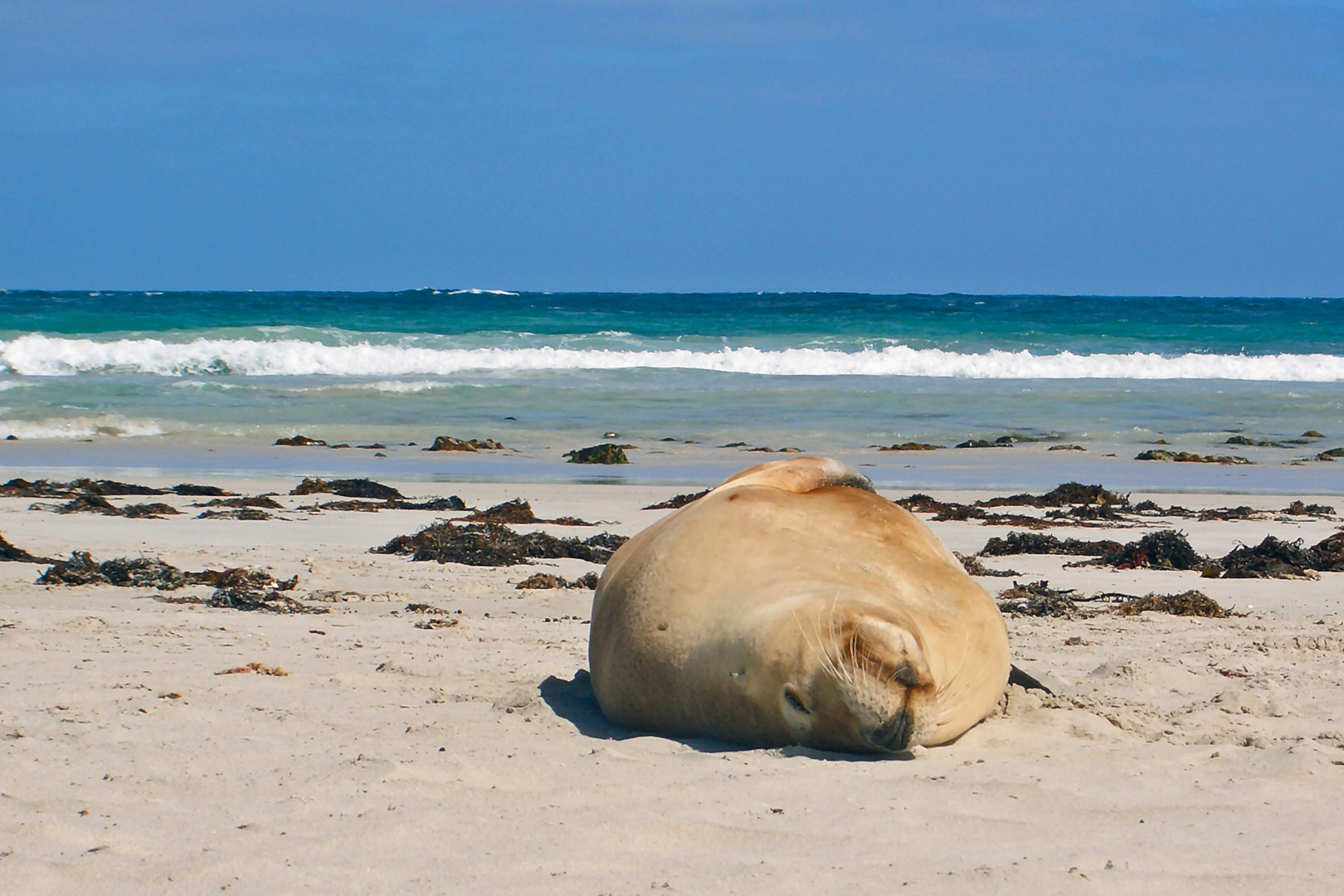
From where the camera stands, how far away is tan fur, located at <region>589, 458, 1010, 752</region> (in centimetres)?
334

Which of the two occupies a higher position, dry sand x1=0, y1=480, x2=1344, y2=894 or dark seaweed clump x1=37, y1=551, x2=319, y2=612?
dry sand x1=0, y1=480, x2=1344, y2=894

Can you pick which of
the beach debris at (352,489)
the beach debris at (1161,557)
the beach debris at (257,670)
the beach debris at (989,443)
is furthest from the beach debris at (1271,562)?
the beach debris at (989,443)

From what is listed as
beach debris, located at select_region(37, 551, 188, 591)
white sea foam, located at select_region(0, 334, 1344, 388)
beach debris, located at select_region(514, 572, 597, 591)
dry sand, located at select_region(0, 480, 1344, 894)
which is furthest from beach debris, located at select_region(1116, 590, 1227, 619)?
white sea foam, located at select_region(0, 334, 1344, 388)

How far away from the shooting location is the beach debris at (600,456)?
43.7ft

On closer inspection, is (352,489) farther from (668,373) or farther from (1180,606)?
(668,373)

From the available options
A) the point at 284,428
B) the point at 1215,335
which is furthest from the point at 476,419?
the point at 1215,335

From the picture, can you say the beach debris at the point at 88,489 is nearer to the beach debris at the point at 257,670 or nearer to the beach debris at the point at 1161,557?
the beach debris at the point at 257,670

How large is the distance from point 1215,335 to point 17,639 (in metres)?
39.5

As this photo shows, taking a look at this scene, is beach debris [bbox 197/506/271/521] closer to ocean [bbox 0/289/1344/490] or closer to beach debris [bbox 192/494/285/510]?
beach debris [bbox 192/494/285/510]

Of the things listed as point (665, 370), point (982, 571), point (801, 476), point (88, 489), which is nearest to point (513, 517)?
point (982, 571)

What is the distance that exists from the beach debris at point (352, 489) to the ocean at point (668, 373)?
410 centimetres

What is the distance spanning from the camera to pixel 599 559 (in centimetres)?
773

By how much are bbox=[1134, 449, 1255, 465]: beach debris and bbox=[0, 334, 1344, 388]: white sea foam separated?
15428mm

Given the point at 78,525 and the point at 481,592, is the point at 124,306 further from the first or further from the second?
the point at 481,592
